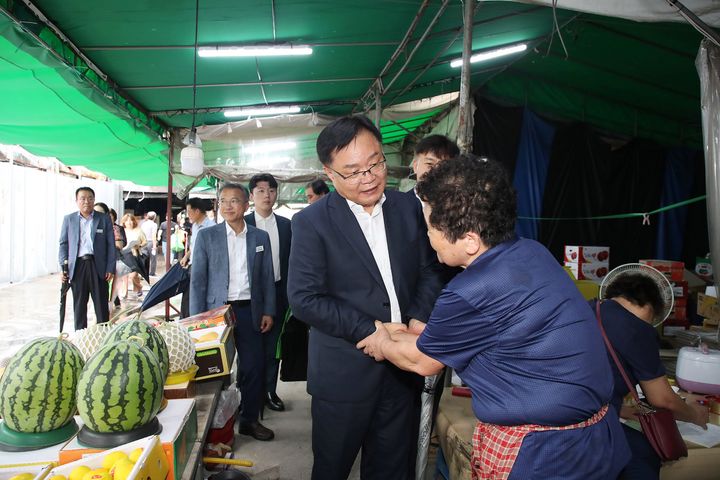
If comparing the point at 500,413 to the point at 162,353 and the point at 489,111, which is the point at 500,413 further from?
the point at 489,111

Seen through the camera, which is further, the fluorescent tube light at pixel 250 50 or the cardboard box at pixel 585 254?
the cardboard box at pixel 585 254

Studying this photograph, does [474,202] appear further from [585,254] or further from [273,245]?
[585,254]

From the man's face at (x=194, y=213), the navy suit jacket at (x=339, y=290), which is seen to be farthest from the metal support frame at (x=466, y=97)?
the man's face at (x=194, y=213)

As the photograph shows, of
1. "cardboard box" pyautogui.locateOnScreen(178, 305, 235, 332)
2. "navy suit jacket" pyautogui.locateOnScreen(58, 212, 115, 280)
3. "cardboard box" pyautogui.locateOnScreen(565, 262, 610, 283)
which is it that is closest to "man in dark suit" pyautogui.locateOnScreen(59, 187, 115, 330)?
"navy suit jacket" pyautogui.locateOnScreen(58, 212, 115, 280)

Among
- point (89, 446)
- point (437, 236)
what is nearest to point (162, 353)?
point (89, 446)

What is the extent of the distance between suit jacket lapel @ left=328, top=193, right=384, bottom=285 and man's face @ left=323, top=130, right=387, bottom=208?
0.08 metres

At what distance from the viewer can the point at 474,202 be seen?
1310 millimetres

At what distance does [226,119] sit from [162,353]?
712cm

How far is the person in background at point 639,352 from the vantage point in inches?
82.6

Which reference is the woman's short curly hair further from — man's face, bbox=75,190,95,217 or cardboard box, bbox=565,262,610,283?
man's face, bbox=75,190,95,217

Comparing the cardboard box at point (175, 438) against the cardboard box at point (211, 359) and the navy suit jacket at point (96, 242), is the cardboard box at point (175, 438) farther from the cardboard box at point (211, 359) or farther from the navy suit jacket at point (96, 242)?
the navy suit jacket at point (96, 242)

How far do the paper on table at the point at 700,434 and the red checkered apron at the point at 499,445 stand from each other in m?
1.45

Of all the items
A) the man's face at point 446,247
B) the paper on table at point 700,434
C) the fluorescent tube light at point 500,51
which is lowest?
the paper on table at point 700,434

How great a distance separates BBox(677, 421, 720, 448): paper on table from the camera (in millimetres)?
2355
